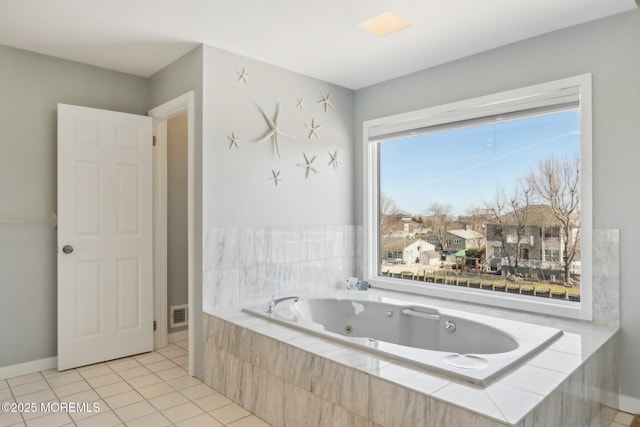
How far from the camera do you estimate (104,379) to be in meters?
2.85

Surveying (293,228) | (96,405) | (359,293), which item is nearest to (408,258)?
(359,293)

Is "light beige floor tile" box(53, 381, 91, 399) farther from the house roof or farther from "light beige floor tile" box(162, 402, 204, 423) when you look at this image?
the house roof

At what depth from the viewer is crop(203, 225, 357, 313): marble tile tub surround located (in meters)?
2.89

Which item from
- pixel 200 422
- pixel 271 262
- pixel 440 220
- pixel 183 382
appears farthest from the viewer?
pixel 440 220

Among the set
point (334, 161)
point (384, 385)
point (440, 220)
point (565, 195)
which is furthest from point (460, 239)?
point (384, 385)

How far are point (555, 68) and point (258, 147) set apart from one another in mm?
2112

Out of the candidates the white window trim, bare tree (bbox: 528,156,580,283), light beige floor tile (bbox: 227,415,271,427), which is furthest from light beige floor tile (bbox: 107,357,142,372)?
bare tree (bbox: 528,156,580,283)

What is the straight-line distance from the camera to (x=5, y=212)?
113 inches

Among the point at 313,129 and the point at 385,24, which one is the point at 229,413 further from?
the point at 385,24

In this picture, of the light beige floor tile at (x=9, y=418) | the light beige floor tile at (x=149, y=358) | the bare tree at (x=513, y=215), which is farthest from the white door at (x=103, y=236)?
the bare tree at (x=513, y=215)

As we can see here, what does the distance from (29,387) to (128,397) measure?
29.2 inches

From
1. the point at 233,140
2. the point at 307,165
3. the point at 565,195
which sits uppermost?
the point at 233,140

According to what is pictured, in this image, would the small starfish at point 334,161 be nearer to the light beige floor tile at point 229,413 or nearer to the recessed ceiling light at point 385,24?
the recessed ceiling light at point 385,24

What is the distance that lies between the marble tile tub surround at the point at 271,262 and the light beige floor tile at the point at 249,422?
0.79 metres
